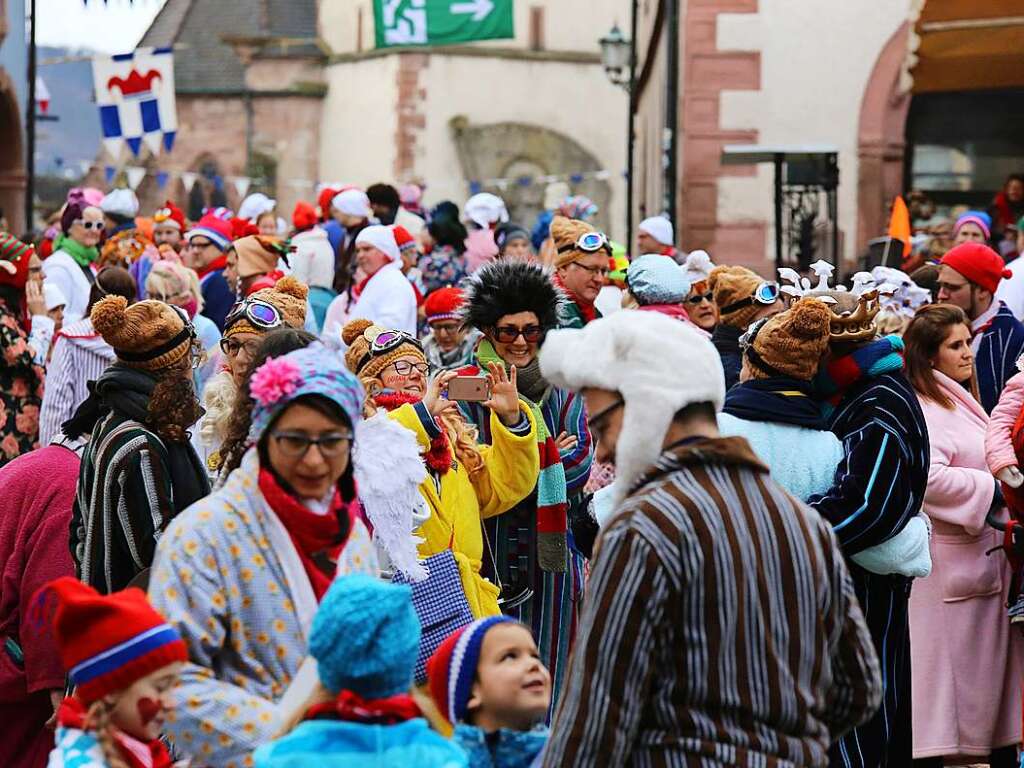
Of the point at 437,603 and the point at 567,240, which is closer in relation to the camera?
the point at 437,603

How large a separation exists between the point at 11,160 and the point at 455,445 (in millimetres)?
27375

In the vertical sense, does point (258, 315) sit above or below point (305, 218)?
above

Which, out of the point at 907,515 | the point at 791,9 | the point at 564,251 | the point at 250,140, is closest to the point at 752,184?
the point at 791,9

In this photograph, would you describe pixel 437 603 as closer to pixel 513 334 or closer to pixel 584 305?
pixel 513 334

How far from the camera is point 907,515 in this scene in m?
6.11

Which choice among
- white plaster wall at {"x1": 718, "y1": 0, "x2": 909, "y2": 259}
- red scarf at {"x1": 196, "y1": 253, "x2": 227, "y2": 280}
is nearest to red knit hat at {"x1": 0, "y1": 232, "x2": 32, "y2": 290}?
red scarf at {"x1": 196, "y1": 253, "x2": 227, "y2": 280}

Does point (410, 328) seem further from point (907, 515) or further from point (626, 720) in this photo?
point (626, 720)

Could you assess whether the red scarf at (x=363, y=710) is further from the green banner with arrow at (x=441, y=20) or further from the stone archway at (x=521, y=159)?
the stone archway at (x=521, y=159)

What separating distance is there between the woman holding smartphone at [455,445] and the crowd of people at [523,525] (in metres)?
0.01

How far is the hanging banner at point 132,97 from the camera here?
24.8 meters

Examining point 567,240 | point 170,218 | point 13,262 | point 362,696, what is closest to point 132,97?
point 170,218

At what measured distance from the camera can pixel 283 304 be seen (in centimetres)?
764

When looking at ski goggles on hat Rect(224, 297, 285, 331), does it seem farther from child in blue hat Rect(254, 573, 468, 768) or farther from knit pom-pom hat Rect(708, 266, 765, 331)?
child in blue hat Rect(254, 573, 468, 768)

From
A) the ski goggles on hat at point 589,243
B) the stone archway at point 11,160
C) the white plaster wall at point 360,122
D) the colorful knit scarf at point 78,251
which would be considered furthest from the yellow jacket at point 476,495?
the white plaster wall at point 360,122
